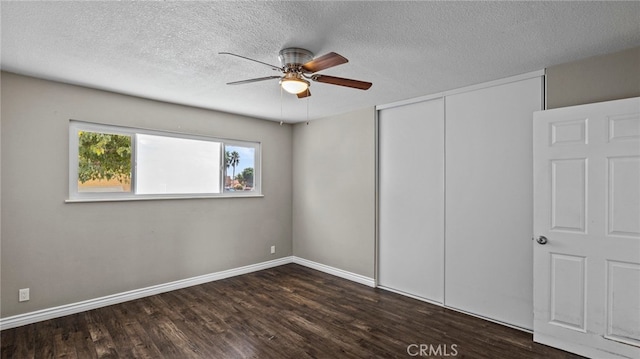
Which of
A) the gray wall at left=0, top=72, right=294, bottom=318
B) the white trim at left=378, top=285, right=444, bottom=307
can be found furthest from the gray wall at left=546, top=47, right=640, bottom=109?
the gray wall at left=0, top=72, right=294, bottom=318

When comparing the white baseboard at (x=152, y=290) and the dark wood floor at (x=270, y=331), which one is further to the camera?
the white baseboard at (x=152, y=290)

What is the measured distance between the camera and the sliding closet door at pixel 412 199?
3471 millimetres

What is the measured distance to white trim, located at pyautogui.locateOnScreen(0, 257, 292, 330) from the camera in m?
2.86

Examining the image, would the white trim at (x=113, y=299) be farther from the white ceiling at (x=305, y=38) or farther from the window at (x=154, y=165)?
the white ceiling at (x=305, y=38)

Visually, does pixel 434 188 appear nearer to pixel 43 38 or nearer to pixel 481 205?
pixel 481 205

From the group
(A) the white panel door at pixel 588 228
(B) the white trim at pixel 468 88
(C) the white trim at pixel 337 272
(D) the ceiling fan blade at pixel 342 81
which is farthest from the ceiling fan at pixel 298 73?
(C) the white trim at pixel 337 272

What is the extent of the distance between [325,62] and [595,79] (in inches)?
88.9

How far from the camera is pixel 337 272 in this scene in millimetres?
4488

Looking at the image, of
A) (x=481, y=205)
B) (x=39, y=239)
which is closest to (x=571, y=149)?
(x=481, y=205)

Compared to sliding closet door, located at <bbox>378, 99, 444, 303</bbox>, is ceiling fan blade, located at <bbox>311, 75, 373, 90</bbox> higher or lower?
higher

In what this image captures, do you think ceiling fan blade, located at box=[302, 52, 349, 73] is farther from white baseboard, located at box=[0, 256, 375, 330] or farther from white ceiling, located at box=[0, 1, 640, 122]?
white baseboard, located at box=[0, 256, 375, 330]

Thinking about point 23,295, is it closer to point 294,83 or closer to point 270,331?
point 270,331

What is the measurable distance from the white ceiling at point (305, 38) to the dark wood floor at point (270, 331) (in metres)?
2.41

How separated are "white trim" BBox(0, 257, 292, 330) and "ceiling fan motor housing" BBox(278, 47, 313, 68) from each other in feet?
10.4
